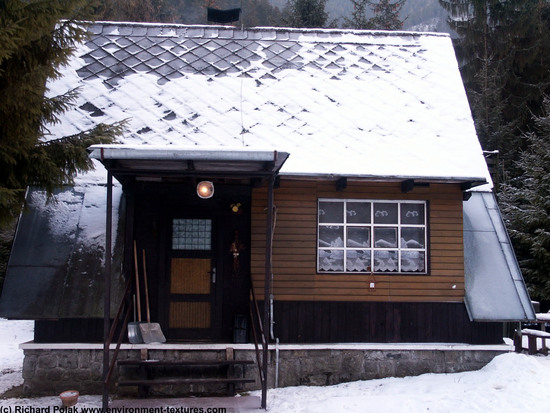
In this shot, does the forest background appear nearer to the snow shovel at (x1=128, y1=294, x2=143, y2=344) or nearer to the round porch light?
the round porch light

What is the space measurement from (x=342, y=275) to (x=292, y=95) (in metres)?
3.53

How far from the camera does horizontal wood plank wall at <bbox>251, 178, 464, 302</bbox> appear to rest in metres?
7.95

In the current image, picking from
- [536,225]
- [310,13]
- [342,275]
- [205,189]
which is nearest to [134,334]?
[205,189]

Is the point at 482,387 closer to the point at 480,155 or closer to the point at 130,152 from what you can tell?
the point at 480,155

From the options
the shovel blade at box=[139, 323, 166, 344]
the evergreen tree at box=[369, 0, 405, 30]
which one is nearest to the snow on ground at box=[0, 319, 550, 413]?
the shovel blade at box=[139, 323, 166, 344]

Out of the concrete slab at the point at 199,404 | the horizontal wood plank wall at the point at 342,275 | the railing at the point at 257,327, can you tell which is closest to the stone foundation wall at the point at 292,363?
the railing at the point at 257,327

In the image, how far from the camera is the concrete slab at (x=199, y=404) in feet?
21.0

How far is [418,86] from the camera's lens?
32.1ft

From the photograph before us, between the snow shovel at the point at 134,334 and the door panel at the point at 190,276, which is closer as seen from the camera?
the snow shovel at the point at 134,334

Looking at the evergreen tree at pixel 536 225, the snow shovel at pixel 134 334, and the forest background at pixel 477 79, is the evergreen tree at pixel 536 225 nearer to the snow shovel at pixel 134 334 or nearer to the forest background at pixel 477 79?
the forest background at pixel 477 79

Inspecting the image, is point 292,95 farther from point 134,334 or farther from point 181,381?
point 181,381

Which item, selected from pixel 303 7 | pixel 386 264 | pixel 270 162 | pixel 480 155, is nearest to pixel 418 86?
pixel 480 155

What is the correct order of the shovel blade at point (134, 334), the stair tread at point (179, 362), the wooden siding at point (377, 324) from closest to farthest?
1. the stair tread at point (179, 362)
2. the shovel blade at point (134, 334)
3. the wooden siding at point (377, 324)

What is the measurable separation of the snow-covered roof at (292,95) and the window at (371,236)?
2.41 ft
